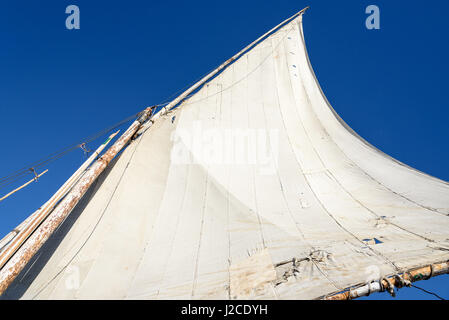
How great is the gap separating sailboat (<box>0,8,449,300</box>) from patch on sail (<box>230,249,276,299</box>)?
18 mm

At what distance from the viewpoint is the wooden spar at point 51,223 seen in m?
3.48

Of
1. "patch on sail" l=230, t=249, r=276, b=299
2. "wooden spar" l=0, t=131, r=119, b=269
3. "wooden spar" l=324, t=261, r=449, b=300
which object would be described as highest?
"wooden spar" l=0, t=131, r=119, b=269

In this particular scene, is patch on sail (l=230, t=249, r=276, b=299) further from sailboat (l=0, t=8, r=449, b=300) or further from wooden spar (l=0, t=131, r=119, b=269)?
wooden spar (l=0, t=131, r=119, b=269)

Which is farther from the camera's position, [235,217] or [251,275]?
[235,217]

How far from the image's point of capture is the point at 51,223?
422 centimetres

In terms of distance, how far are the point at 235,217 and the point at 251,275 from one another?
188 cm

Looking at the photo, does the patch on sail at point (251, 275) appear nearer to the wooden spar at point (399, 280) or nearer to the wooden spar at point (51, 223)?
the wooden spar at point (399, 280)

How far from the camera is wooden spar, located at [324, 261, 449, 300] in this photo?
2.41 metres

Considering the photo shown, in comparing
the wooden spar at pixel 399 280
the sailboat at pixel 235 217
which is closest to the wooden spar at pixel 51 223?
the sailboat at pixel 235 217

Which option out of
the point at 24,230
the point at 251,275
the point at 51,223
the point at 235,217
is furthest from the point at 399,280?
the point at 24,230
